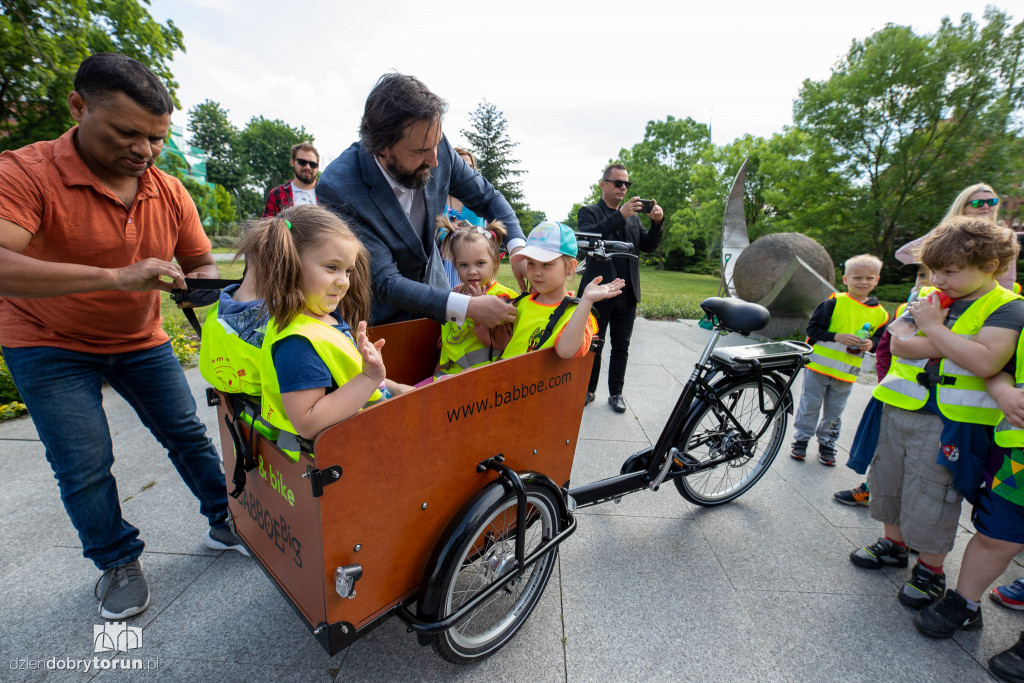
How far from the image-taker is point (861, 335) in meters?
3.09

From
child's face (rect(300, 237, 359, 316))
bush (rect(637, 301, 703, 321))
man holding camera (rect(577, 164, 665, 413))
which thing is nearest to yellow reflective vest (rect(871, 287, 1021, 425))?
man holding camera (rect(577, 164, 665, 413))

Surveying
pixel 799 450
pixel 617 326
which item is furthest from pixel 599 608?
pixel 617 326

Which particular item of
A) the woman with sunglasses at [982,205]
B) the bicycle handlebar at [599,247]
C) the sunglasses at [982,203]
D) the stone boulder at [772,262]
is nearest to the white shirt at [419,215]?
the bicycle handlebar at [599,247]

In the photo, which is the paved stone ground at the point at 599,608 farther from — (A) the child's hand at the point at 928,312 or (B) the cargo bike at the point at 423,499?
(A) the child's hand at the point at 928,312

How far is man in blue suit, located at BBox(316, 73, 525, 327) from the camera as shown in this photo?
1.73m

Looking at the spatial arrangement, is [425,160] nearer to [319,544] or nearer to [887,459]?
[319,544]

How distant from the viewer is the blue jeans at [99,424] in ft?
5.27

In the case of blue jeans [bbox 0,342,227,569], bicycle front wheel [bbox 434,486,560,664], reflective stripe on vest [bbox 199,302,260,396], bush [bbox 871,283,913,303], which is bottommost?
bush [bbox 871,283,913,303]

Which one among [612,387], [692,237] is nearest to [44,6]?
[612,387]

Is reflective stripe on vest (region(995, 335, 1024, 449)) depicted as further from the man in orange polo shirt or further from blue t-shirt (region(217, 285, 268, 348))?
the man in orange polo shirt

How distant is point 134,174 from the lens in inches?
63.6

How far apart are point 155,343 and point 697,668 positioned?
2.55 metres

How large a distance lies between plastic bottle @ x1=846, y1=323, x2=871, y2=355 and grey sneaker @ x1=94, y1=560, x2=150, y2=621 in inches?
167

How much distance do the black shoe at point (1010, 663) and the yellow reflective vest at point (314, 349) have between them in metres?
2.61
